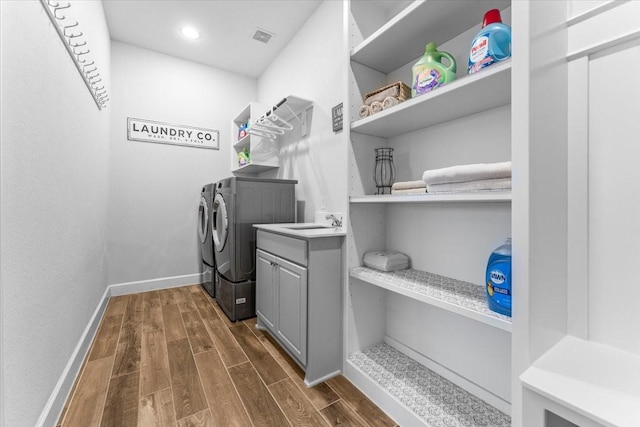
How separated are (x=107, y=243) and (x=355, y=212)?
2.97m

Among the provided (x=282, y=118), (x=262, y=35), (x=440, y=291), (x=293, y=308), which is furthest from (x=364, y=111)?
(x=262, y=35)

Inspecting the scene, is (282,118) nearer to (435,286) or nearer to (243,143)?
(243,143)

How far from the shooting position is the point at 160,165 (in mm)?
3279

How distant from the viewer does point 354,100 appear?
5.21ft

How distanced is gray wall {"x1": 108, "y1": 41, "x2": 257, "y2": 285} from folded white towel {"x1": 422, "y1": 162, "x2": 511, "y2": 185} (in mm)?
3188

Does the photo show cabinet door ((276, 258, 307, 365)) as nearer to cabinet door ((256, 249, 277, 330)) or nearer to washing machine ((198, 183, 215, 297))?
cabinet door ((256, 249, 277, 330))

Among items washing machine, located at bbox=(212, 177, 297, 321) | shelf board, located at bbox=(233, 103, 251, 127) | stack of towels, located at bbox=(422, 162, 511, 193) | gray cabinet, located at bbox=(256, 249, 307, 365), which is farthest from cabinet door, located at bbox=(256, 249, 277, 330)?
shelf board, located at bbox=(233, 103, 251, 127)

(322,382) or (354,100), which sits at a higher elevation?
(354,100)

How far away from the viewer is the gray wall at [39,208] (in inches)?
36.1

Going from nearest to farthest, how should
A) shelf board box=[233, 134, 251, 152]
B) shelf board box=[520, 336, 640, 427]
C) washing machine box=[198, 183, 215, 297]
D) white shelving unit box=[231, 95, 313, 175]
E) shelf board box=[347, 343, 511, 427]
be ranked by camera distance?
shelf board box=[520, 336, 640, 427] < shelf board box=[347, 343, 511, 427] < white shelving unit box=[231, 95, 313, 175] < washing machine box=[198, 183, 215, 297] < shelf board box=[233, 134, 251, 152]

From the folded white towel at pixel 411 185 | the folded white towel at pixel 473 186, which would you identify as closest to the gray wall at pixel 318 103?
the folded white towel at pixel 411 185

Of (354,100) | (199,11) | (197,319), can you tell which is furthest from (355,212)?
(199,11)

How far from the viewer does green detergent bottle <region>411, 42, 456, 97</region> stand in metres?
1.19

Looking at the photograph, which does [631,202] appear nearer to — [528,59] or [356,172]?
[528,59]
